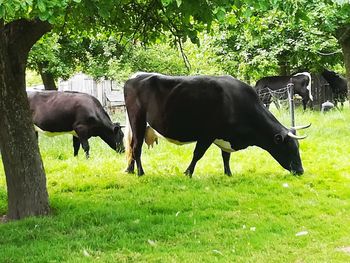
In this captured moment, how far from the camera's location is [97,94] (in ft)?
105

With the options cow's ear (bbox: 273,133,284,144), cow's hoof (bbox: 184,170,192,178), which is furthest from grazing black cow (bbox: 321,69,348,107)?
cow's hoof (bbox: 184,170,192,178)

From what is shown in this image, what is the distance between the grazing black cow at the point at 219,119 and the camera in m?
9.00

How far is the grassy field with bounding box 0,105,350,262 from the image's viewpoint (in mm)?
5539

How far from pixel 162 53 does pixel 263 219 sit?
19.9 m

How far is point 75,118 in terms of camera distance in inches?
484

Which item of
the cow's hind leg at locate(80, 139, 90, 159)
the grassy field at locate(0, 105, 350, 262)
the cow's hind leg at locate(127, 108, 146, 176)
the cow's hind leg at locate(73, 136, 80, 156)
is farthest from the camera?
the cow's hind leg at locate(73, 136, 80, 156)

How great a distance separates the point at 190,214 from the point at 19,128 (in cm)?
234

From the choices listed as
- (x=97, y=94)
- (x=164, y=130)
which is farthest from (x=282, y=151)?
(x=97, y=94)

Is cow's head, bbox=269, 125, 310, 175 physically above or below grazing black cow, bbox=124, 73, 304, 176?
below

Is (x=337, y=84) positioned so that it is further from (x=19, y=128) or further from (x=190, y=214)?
(x=19, y=128)

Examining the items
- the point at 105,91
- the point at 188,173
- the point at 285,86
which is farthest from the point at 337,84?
the point at 188,173

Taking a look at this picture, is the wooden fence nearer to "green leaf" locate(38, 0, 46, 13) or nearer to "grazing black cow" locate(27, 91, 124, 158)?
"grazing black cow" locate(27, 91, 124, 158)

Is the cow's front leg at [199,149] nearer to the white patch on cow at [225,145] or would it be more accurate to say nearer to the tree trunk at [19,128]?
the white patch on cow at [225,145]

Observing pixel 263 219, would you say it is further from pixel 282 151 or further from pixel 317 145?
pixel 317 145
